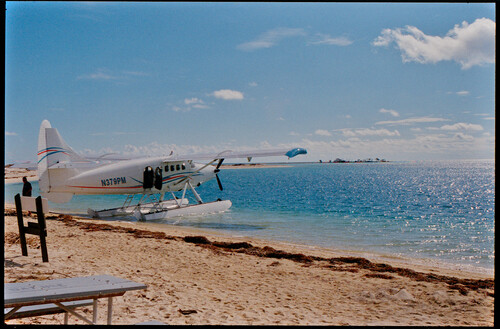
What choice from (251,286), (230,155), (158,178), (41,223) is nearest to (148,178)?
(158,178)

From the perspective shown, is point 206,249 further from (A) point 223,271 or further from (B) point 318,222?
(B) point 318,222

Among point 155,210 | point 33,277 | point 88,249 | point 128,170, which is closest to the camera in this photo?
point 33,277

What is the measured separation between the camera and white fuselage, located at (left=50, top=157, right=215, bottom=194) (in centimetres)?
1473

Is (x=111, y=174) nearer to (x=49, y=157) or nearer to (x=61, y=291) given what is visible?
(x=49, y=157)

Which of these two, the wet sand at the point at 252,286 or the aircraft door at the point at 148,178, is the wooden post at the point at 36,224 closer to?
the wet sand at the point at 252,286

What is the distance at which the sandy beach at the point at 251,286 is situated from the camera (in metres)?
4.39

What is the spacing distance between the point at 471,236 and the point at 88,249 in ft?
40.2

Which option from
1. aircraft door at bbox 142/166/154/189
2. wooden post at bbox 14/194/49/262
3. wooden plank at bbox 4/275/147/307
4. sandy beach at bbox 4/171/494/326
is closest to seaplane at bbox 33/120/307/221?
aircraft door at bbox 142/166/154/189

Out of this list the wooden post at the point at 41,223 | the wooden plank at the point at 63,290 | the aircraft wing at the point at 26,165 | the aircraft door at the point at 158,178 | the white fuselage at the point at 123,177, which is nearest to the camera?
the wooden plank at the point at 63,290

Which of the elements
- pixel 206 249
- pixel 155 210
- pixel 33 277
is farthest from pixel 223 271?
pixel 155 210

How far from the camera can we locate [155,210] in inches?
663

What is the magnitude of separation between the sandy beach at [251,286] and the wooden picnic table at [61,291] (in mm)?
956

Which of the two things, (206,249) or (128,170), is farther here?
(128,170)

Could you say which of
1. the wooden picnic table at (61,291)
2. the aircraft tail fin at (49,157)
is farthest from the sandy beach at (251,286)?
the aircraft tail fin at (49,157)
